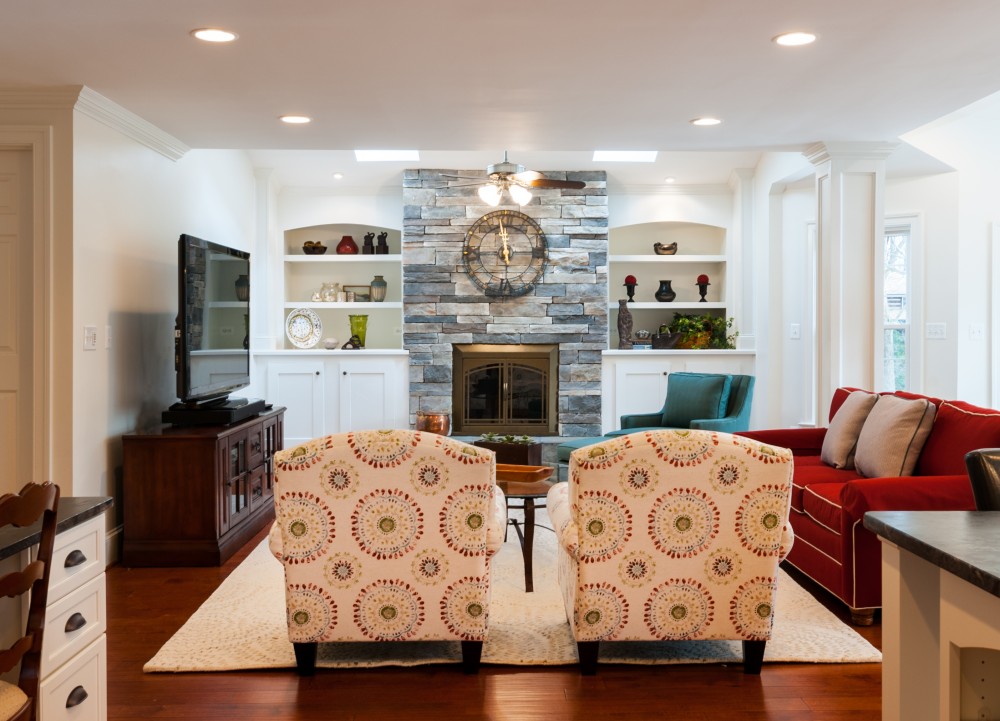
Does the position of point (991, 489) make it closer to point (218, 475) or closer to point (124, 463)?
point (218, 475)

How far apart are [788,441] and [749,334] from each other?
10.1ft

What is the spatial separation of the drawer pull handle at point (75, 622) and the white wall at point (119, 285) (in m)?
2.36

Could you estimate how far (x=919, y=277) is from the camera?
743cm

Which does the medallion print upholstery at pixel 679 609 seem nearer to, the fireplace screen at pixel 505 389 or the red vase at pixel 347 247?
the fireplace screen at pixel 505 389

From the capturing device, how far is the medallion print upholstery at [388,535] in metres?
2.95

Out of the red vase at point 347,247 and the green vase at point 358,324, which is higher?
the red vase at point 347,247

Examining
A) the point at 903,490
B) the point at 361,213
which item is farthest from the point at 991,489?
the point at 361,213

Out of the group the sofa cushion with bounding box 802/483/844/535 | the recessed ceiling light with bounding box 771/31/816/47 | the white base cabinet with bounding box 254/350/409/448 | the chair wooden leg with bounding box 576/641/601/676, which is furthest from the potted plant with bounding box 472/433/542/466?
the white base cabinet with bounding box 254/350/409/448

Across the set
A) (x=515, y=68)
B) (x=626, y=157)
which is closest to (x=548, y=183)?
(x=626, y=157)

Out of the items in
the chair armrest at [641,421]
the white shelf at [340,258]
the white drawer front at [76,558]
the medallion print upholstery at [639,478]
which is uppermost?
the white shelf at [340,258]

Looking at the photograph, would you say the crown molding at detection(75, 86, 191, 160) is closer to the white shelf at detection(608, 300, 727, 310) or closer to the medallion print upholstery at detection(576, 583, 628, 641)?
the medallion print upholstery at detection(576, 583, 628, 641)

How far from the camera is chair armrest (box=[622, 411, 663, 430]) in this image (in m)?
6.87

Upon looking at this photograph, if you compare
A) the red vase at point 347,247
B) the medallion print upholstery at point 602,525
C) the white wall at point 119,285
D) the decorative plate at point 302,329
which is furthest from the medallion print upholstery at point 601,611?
the red vase at point 347,247

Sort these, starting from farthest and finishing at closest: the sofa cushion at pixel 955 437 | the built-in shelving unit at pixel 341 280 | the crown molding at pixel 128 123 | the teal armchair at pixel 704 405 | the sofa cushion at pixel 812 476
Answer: the built-in shelving unit at pixel 341 280
the teal armchair at pixel 704 405
the crown molding at pixel 128 123
the sofa cushion at pixel 812 476
the sofa cushion at pixel 955 437
